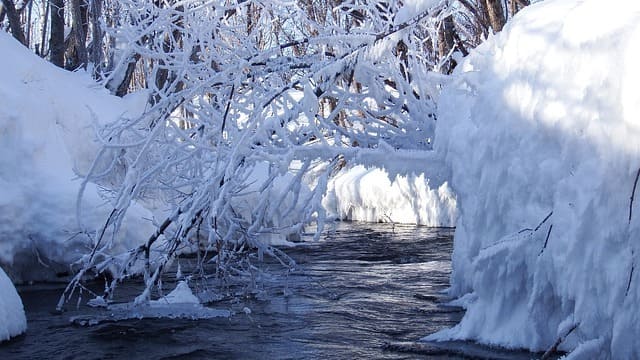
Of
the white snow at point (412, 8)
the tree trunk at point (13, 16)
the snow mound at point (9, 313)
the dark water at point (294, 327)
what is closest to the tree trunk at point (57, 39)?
the tree trunk at point (13, 16)

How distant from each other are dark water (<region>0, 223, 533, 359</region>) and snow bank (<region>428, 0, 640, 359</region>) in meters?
0.47

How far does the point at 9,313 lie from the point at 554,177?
4.35m

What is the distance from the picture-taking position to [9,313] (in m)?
6.32

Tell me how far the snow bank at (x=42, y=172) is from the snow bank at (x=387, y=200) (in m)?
Result: 7.70

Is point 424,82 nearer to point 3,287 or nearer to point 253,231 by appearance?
point 253,231

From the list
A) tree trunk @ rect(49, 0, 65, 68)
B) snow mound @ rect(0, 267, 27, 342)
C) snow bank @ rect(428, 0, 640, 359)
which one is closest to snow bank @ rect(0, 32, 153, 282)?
snow mound @ rect(0, 267, 27, 342)

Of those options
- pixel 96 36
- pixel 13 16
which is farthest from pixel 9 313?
pixel 13 16

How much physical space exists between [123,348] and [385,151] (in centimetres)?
259

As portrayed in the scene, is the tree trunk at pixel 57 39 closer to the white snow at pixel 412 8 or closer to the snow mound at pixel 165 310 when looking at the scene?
the snow mound at pixel 165 310

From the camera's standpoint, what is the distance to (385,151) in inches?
255

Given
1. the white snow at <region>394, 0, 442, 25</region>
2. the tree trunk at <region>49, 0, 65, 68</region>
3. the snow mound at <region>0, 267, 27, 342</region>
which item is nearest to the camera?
the snow mound at <region>0, 267, 27, 342</region>

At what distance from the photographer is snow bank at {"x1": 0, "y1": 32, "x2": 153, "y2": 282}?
937cm

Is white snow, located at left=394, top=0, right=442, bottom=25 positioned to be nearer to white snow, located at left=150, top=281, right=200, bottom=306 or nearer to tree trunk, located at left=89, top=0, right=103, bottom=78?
white snow, located at left=150, top=281, right=200, bottom=306

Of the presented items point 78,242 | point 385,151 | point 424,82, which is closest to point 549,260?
point 385,151
